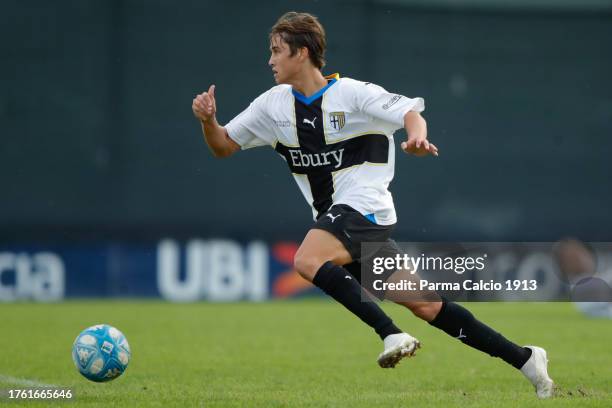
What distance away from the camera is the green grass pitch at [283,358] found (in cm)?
568

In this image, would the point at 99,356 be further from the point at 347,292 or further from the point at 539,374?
the point at 539,374

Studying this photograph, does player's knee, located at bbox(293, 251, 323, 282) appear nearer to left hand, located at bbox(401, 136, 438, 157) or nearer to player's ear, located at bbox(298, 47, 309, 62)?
left hand, located at bbox(401, 136, 438, 157)

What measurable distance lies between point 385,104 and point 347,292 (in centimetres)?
102

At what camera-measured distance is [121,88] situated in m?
13.8

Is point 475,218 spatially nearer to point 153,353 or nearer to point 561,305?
point 561,305

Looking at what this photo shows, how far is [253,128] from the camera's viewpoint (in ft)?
20.2

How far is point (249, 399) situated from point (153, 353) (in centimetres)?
296

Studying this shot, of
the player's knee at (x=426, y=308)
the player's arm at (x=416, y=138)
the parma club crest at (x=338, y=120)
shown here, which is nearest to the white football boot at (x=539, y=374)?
the player's knee at (x=426, y=308)

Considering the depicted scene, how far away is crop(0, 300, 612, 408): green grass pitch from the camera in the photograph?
224 inches

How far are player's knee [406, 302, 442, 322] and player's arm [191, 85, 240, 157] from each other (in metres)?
1.43

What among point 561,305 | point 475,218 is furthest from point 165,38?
point 561,305

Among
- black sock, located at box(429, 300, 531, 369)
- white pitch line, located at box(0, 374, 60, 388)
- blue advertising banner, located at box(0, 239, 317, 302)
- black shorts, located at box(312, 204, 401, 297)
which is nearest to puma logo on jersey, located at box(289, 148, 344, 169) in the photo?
black shorts, located at box(312, 204, 401, 297)

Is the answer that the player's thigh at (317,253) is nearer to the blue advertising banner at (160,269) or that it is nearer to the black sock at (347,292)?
the black sock at (347,292)

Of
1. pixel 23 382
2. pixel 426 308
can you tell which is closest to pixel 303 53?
pixel 426 308
